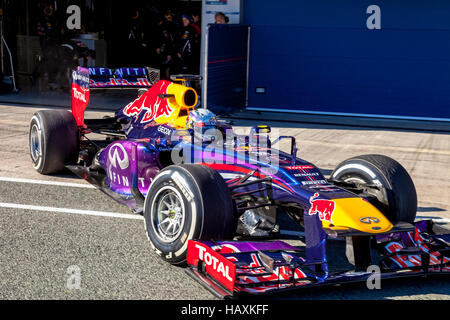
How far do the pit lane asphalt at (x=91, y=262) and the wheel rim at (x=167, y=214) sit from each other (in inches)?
9.2

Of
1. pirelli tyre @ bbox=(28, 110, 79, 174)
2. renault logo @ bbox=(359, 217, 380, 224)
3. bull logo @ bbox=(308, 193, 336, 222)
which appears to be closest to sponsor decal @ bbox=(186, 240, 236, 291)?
bull logo @ bbox=(308, 193, 336, 222)

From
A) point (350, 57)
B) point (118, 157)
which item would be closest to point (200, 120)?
point (118, 157)

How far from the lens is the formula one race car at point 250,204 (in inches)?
175

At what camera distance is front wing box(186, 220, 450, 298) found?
4.22m

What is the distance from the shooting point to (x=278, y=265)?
14.0 feet

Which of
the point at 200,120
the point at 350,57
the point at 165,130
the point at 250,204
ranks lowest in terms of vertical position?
the point at 250,204

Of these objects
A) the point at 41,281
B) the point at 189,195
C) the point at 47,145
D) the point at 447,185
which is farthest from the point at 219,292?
the point at 447,185

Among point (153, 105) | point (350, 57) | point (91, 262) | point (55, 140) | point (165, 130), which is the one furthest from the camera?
point (350, 57)

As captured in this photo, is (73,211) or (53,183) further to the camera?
(53,183)

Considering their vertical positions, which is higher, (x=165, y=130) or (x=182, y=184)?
(x=165, y=130)

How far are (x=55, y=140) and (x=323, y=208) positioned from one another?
3893 mm

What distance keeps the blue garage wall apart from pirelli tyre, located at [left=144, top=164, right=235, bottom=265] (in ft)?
33.5

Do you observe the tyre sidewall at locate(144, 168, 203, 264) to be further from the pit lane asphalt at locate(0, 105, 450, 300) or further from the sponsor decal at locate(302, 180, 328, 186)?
the sponsor decal at locate(302, 180, 328, 186)

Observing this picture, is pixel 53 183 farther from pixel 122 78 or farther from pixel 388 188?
pixel 388 188
